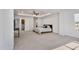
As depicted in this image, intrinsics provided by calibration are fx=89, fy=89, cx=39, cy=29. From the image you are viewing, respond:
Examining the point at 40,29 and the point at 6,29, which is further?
the point at 40,29

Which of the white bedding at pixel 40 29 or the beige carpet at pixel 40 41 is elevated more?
the white bedding at pixel 40 29

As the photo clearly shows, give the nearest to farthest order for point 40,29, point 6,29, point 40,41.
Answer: point 6,29, point 40,41, point 40,29

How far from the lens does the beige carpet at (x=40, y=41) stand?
252cm

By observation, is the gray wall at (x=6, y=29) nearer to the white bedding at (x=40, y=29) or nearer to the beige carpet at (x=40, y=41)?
the beige carpet at (x=40, y=41)

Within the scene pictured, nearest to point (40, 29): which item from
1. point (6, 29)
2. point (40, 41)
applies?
point (40, 41)

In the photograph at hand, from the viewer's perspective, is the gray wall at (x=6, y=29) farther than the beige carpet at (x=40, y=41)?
No

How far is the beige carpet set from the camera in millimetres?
2521

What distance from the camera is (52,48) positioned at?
2.50m

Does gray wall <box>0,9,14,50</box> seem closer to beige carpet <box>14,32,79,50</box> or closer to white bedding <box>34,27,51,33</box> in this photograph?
beige carpet <box>14,32,79,50</box>

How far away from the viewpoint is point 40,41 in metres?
2.55

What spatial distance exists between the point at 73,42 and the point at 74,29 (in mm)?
369

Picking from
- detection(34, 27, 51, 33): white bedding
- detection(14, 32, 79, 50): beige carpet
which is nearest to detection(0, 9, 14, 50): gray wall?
detection(14, 32, 79, 50): beige carpet

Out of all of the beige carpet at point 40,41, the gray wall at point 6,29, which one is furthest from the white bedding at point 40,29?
the gray wall at point 6,29

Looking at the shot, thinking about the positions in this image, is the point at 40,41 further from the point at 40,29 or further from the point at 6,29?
the point at 6,29
